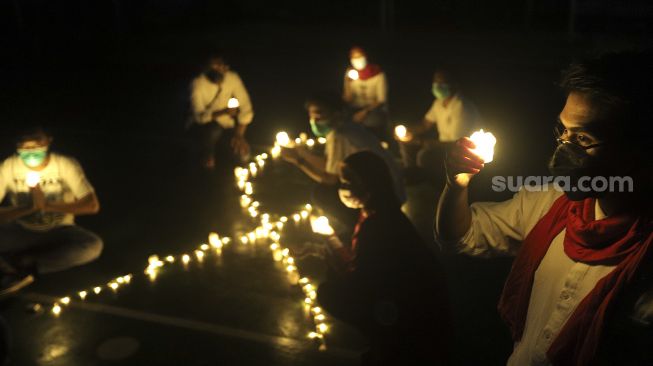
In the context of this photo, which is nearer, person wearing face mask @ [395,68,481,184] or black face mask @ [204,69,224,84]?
person wearing face mask @ [395,68,481,184]

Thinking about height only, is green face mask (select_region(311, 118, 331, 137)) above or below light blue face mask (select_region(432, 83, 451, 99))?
below

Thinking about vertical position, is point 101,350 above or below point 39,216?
below

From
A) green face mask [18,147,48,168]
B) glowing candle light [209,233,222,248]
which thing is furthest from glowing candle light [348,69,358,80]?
green face mask [18,147,48,168]

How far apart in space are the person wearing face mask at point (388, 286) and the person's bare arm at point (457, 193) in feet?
3.64

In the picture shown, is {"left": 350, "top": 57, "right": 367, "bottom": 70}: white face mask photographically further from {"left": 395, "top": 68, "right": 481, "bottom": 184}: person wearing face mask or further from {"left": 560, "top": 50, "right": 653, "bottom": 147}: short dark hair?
{"left": 560, "top": 50, "right": 653, "bottom": 147}: short dark hair

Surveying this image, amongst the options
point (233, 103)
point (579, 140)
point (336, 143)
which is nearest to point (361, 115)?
point (233, 103)

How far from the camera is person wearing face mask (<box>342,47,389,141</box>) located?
30.5 feet

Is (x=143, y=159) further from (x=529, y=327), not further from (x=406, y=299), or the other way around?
(x=529, y=327)

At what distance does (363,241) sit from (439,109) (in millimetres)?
4226

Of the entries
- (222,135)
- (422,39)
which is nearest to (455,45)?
(422,39)

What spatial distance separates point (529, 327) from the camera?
8.26 feet

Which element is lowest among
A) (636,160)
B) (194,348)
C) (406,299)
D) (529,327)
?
(194,348)

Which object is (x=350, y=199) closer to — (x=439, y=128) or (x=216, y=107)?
(x=439, y=128)

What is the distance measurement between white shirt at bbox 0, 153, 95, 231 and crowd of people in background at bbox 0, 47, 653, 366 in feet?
0.03
